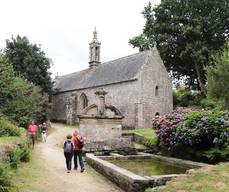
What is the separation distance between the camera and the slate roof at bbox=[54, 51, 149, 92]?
120 feet

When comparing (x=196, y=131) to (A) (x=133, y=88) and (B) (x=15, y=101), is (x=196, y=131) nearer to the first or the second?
(B) (x=15, y=101)

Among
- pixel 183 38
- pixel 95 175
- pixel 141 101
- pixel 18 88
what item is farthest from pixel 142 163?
pixel 183 38

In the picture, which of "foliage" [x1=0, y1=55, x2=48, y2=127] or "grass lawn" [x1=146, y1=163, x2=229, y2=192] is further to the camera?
"foliage" [x1=0, y1=55, x2=48, y2=127]

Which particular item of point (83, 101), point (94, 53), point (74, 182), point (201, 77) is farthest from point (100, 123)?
point (94, 53)

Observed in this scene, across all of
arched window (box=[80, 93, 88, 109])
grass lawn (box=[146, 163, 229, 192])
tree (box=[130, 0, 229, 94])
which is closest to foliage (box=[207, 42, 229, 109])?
tree (box=[130, 0, 229, 94])

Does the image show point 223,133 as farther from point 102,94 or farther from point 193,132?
point 102,94

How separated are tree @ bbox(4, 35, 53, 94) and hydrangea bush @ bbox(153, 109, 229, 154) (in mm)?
26724

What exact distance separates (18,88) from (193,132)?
17.1 m

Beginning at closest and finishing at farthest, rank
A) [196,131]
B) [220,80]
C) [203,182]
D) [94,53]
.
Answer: [203,182] < [196,131] < [220,80] < [94,53]

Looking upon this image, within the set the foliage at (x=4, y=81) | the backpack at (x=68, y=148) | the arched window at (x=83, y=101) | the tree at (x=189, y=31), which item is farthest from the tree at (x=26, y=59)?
the backpack at (x=68, y=148)

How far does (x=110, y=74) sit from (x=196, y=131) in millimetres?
28208

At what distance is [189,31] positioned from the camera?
3434 cm

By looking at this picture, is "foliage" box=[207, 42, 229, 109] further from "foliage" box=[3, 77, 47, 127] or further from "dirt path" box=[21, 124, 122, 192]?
"dirt path" box=[21, 124, 122, 192]

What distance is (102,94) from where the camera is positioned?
861 inches
